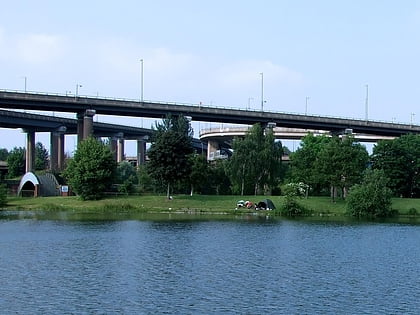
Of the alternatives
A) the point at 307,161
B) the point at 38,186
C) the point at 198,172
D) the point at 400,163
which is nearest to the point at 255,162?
the point at 307,161

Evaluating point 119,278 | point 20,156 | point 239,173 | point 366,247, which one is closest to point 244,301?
point 119,278

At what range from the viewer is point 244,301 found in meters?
32.8

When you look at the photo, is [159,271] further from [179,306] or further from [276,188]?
[276,188]

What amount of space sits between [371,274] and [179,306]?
1535 cm

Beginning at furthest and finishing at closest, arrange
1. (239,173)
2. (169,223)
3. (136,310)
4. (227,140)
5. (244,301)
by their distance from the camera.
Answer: (227,140) < (239,173) < (169,223) < (244,301) < (136,310)

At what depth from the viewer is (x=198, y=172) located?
376 feet

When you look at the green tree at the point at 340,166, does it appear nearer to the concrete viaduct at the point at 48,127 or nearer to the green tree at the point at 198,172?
the green tree at the point at 198,172

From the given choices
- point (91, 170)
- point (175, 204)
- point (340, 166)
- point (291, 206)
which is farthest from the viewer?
point (91, 170)

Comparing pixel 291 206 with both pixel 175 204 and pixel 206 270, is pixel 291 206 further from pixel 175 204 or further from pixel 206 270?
pixel 206 270

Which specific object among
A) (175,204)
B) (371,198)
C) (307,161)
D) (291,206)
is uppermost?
(307,161)

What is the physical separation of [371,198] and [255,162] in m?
23.8

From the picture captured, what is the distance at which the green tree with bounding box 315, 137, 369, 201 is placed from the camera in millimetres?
102938

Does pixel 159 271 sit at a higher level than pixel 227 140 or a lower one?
lower

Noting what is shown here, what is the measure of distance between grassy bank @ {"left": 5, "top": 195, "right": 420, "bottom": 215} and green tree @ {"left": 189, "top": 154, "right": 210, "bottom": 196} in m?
4.73
